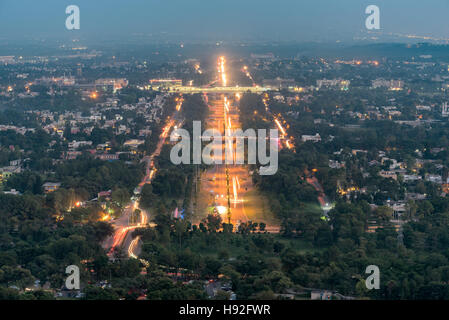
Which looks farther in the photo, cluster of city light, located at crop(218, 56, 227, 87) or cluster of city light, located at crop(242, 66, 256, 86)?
cluster of city light, located at crop(242, 66, 256, 86)

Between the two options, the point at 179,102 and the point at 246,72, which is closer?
the point at 179,102

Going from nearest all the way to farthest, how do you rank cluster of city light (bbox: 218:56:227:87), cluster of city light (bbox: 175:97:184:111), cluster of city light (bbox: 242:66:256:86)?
cluster of city light (bbox: 175:97:184:111)
cluster of city light (bbox: 218:56:227:87)
cluster of city light (bbox: 242:66:256:86)

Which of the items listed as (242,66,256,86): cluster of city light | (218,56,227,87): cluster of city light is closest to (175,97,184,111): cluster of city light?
(218,56,227,87): cluster of city light

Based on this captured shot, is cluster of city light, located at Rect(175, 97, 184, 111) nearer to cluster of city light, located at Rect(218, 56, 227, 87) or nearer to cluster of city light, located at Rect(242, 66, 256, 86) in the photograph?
cluster of city light, located at Rect(218, 56, 227, 87)

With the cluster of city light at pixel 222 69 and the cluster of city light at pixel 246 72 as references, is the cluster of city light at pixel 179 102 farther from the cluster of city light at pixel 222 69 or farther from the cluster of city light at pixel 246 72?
the cluster of city light at pixel 246 72

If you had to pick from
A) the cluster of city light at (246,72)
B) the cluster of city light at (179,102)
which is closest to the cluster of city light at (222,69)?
the cluster of city light at (246,72)

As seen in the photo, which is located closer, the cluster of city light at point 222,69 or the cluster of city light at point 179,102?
the cluster of city light at point 179,102

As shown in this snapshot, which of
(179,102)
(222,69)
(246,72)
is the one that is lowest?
(179,102)

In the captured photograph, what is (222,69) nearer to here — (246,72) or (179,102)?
(246,72)

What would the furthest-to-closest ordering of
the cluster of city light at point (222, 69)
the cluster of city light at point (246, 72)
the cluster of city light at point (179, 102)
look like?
1. the cluster of city light at point (246, 72)
2. the cluster of city light at point (222, 69)
3. the cluster of city light at point (179, 102)

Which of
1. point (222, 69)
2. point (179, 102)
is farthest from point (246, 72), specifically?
point (179, 102)

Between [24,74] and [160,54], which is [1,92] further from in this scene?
[160,54]
